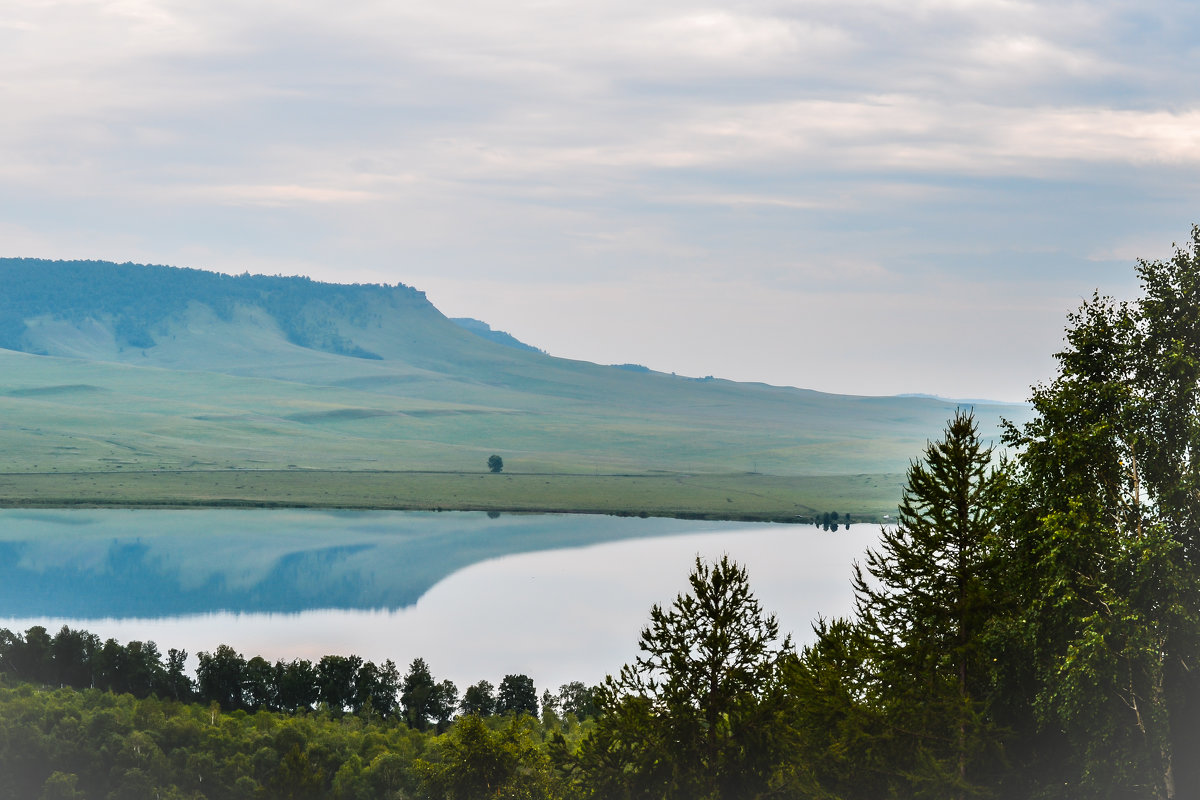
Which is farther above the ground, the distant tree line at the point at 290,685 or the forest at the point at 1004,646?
the forest at the point at 1004,646

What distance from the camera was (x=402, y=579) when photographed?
78.3 metres

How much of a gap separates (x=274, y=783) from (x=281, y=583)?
53525 millimetres

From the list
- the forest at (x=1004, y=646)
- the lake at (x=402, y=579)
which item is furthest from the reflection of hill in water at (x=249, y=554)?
the forest at (x=1004, y=646)

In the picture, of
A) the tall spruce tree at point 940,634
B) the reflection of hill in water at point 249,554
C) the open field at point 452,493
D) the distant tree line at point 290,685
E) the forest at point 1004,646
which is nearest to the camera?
the forest at point 1004,646

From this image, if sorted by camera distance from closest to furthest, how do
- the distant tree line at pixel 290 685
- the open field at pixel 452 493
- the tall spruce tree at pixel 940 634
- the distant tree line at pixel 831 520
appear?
the tall spruce tree at pixel 940 634 → the distant tree line at pixel 290 685 → the distant tree line at pixel 831 520 → the open field at pixel 452 493

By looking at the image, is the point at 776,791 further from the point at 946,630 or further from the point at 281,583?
the point at 281,583

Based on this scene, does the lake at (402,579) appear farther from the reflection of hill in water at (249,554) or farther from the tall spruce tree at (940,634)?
the tall spruce tree at (940,634)

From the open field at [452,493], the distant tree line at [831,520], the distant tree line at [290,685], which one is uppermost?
the open field at [452,493]

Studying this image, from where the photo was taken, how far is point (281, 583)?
78562 mm

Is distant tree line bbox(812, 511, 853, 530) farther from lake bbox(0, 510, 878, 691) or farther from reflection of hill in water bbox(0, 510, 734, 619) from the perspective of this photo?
reflection of hill in water bbox(0, 510, 734, 619)

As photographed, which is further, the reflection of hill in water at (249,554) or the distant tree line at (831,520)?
the distant tree line at (831,520)

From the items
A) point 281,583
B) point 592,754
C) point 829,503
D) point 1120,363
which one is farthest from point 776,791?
point 829,503

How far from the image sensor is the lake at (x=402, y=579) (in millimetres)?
56719

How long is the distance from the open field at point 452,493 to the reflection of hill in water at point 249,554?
4.56m
